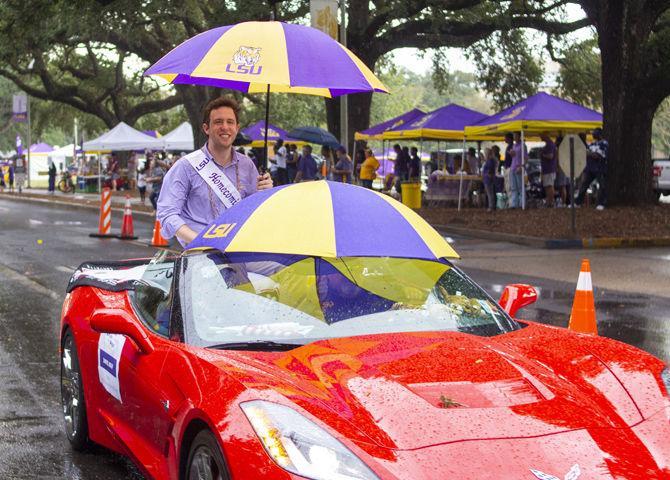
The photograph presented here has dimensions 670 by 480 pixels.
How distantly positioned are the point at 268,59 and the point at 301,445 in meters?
4.56

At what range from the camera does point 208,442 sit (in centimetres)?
380

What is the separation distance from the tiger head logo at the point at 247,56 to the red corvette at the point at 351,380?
2.34 m

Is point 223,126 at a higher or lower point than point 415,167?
higher

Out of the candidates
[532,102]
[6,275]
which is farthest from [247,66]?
[532,102]

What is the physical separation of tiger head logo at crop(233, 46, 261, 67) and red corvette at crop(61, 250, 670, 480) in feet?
7.68

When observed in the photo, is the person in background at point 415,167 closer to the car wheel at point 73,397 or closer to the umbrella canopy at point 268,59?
the umbrella canopy at point 268,59

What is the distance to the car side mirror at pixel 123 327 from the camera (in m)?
4.59

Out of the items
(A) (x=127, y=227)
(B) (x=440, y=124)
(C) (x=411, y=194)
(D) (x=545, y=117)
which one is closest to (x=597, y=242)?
(D) (x=545, y=117)

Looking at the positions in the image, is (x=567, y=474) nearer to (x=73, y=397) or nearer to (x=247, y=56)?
(x=73, y=397)

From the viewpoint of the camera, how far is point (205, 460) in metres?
3.85

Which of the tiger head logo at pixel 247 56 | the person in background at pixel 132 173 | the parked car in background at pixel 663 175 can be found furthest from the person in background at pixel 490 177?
the person in background at pixel 132 173

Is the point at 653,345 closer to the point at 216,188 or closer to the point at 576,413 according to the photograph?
the point at 216,188

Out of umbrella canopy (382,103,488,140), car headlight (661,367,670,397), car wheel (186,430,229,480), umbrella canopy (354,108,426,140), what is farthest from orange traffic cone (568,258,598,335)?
umbrella canopy (354,108,426,140)

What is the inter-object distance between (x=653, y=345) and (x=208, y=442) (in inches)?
255
